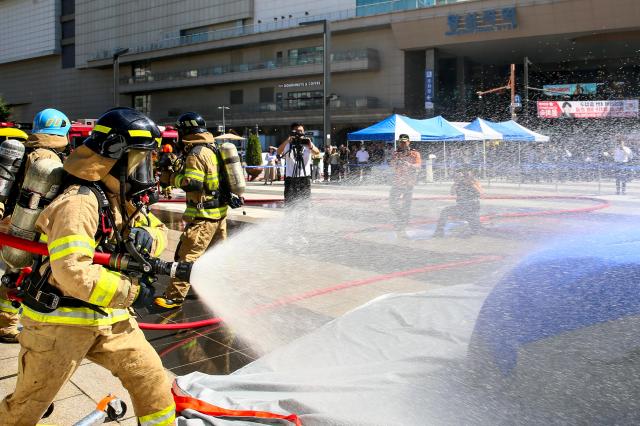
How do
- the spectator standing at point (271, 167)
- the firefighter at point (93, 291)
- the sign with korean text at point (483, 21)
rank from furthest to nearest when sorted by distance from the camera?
the sign with korean text at point (483, 21) → the spectator standing at point (271, 167) → the firefighter at point (93, 291)

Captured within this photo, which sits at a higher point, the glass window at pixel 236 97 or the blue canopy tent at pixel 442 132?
the glass window at pixel 236 97

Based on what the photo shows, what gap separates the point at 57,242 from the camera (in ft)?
7.21

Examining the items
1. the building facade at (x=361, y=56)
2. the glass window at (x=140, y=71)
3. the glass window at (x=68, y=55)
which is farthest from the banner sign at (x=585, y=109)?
the glass window at (x=68, y=55)

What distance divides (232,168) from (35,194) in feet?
9.05

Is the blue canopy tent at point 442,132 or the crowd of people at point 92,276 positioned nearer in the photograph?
the crowd of people at point 92,276

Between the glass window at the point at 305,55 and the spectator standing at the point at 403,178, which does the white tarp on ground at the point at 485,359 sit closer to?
the spectator standing at the point at 403,178

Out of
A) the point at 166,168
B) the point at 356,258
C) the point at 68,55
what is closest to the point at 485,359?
the point at 166,168

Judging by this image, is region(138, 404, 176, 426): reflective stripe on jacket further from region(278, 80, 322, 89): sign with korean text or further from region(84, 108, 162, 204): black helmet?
region(278, 80, 322, 89): sign with korean text

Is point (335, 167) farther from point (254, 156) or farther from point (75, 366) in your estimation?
point (75, 366)

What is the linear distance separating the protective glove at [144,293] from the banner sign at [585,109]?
31.5m

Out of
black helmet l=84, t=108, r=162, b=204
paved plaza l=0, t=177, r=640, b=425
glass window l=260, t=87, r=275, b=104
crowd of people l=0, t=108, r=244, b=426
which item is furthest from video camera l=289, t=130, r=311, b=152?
glass window l=260, t=87, r=275, b=104

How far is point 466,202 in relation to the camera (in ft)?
30.7

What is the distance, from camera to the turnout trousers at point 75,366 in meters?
2.28

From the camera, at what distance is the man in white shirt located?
48.7 feet
